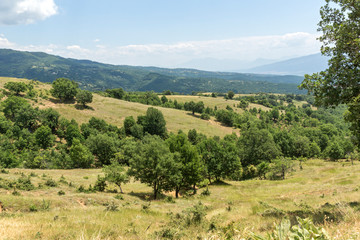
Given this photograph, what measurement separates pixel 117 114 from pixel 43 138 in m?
44.6

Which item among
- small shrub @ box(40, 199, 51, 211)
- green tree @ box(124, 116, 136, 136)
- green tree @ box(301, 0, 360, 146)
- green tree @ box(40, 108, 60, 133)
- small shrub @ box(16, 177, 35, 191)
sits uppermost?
green tree @ box(301, 0, 360, 146)

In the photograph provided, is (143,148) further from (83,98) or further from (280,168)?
(83,98)

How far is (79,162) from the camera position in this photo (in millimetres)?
61031

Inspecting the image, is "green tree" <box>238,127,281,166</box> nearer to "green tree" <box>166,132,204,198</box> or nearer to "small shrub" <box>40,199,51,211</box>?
"green tree" <box>166,132,204,198</box>

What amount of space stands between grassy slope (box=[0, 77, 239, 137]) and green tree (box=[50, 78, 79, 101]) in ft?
13.9

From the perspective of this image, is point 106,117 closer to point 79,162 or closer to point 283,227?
point 79,162

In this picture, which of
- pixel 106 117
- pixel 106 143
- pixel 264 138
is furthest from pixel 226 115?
pixel 106 143

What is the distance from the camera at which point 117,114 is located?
112 meters

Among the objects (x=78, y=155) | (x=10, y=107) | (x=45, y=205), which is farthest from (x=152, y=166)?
(x=10, y=107)

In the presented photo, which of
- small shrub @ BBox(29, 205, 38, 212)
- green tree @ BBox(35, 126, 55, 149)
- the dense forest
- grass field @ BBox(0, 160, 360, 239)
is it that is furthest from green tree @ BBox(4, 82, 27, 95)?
small shrub @ BBox(29, 205, 38, 212)

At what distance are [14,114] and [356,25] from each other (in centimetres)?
10777

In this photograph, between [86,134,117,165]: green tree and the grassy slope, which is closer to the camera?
[86,134,117,165]: green tree

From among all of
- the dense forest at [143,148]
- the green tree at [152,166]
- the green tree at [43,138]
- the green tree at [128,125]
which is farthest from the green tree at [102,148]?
the green tree at [152,166]

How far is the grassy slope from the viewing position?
323 ft
